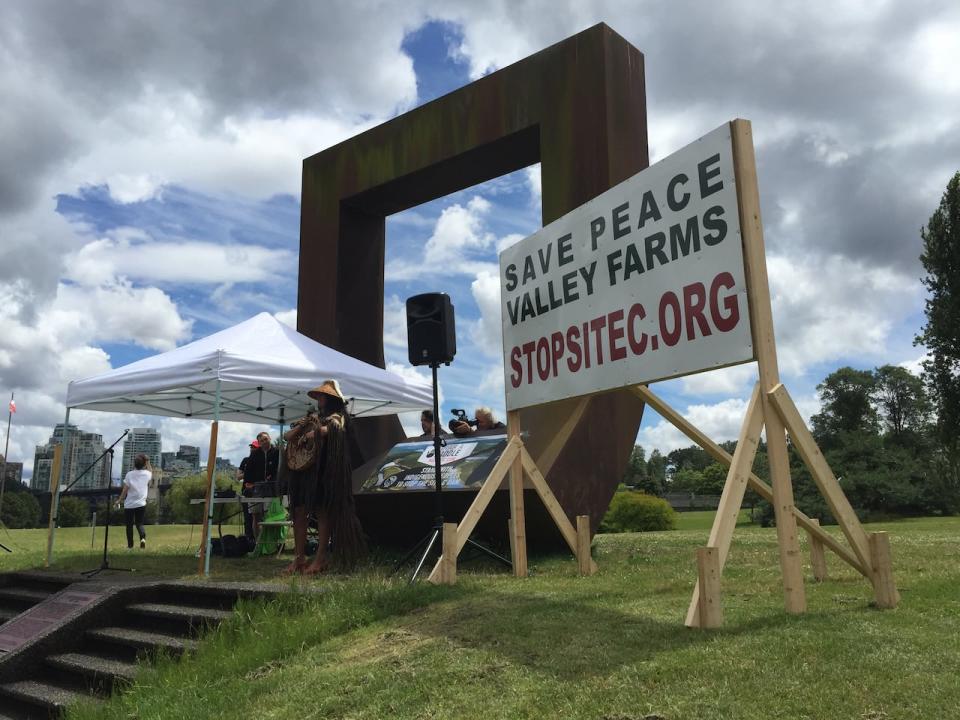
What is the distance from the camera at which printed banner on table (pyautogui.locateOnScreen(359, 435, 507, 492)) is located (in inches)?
351

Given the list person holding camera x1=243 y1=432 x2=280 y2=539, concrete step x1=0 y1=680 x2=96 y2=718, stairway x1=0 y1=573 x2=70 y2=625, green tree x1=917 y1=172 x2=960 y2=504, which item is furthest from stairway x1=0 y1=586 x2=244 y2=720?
green tree x1=917 y1=172 x2=960 y2=504

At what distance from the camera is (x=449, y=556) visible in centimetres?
656

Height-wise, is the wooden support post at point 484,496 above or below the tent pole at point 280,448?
below

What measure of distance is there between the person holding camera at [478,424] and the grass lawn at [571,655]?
10.8 feet

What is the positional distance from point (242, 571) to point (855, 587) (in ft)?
19.3

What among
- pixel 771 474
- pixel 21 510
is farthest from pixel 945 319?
pixel 21 510

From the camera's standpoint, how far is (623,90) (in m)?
9.62

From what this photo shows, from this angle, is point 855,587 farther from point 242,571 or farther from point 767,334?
point 242,571

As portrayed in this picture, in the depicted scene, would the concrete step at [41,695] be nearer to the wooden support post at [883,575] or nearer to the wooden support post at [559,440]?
the wooden support post at [559,440]

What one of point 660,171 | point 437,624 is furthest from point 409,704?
point 660,171

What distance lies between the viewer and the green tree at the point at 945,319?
24.6 metres

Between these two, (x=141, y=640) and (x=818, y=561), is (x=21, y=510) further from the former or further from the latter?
(x=818, y=561)

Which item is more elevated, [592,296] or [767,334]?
[592,296]

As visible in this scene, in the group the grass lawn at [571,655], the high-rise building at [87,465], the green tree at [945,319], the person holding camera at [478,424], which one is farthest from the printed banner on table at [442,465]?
the green tree at [945,319]
